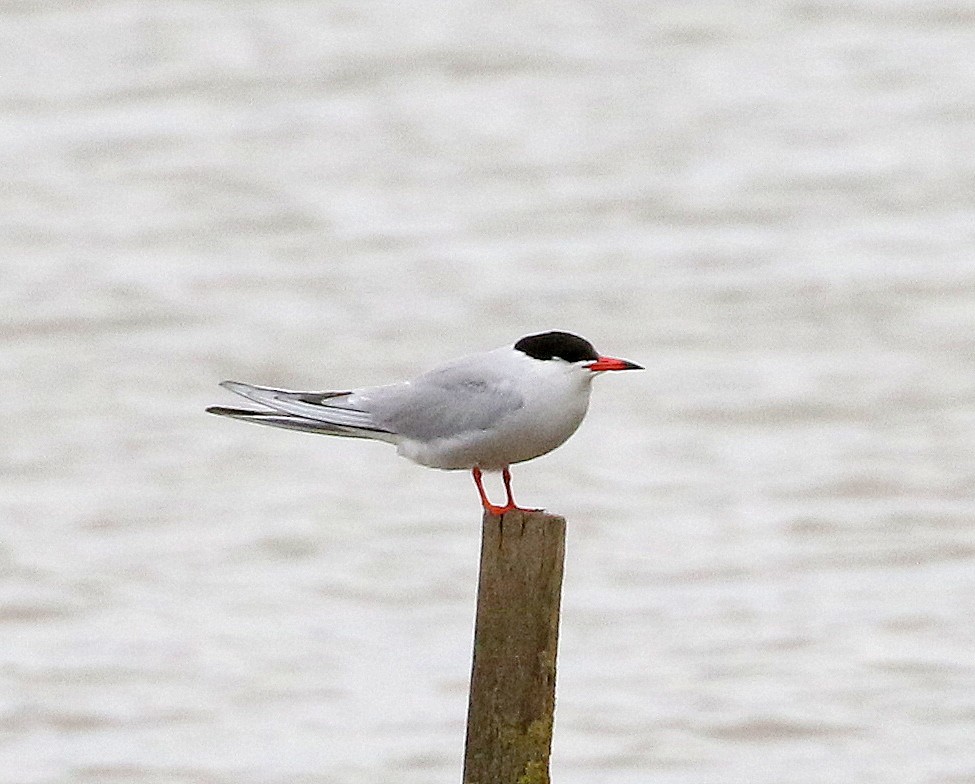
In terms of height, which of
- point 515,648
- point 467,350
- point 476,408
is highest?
point 467,350

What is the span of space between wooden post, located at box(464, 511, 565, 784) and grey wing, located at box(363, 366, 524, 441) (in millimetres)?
247

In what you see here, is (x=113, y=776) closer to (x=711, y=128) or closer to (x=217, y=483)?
(x=217, y=483)

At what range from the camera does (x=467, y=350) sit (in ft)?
49.6

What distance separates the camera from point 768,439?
1380 cm

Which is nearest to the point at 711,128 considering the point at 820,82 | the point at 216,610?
the point at 820,82

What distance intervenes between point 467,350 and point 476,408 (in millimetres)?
10185

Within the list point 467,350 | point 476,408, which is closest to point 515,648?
point 476,408

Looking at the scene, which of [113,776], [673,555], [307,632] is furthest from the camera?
[673,555]

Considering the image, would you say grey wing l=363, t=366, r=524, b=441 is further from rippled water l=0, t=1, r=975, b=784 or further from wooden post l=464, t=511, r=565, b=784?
rippled water l=0, t=1, r=975, b=784

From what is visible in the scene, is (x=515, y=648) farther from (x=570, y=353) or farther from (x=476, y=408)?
(x=570, y=353)

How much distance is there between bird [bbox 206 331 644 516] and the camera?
4.84 metres

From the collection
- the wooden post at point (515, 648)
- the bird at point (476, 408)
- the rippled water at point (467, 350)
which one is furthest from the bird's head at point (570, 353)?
the rippled water at point (467, 350)

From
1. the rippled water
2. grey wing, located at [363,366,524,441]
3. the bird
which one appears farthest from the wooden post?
the rippled water

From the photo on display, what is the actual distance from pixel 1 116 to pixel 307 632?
10808 millimetres
